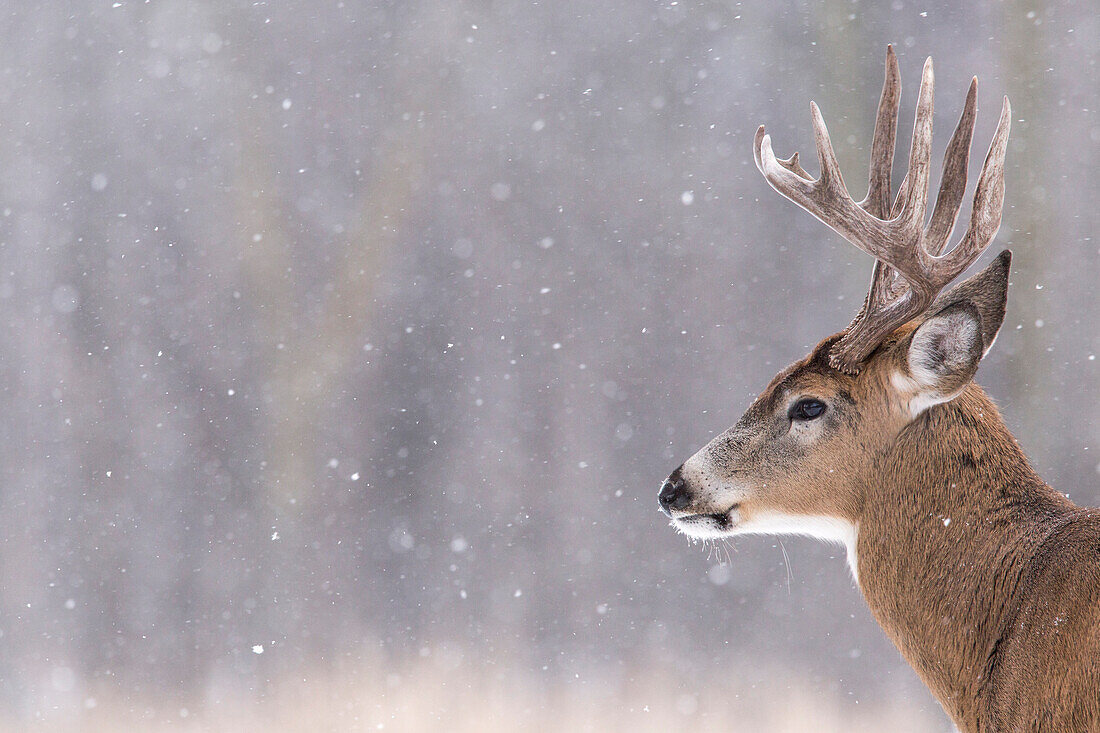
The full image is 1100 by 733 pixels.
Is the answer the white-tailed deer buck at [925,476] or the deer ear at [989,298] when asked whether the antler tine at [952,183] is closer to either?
the white-tailed deer buck at [925,476]

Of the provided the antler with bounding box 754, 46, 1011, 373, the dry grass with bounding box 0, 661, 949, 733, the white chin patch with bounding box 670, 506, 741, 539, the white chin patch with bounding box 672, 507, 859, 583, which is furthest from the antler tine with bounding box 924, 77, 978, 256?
the dry grass with bounding box 0, 661, 949, 733

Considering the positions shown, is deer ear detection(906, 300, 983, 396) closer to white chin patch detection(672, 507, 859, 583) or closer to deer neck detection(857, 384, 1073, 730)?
deer neck detection(857, 384, 1073, 730)

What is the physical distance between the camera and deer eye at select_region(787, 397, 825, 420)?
8.21ft

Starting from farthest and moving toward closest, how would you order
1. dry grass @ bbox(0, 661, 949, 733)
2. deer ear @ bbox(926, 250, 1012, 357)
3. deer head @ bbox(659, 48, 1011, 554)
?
1. dry grass @ bbox(0, 661, 949, 733)
2. deer head @ bbox(659, 48, 1011, 554)
3. deer ear @ bbox(926, 250, 1012, 357)

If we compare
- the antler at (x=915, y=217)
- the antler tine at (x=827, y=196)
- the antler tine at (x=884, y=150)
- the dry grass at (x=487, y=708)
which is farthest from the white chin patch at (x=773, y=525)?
the dry grass at (x=487, y=708)

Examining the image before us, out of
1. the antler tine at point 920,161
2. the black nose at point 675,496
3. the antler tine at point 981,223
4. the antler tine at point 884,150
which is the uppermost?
the antler tine at point 884,150

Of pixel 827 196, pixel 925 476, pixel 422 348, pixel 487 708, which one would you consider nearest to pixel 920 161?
pixel 827 196

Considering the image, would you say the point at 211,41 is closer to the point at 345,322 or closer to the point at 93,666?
the point at 345,322

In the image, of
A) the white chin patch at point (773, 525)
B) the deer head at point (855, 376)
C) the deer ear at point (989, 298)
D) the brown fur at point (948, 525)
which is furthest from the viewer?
the white chin patch at point (773, 525)

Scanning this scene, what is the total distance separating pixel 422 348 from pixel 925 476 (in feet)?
11.7

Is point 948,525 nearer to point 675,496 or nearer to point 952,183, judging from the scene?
point 675,496

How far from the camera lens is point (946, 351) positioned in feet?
7.41

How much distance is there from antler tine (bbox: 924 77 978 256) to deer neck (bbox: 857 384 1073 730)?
414mm

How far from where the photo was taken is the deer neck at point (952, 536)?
7.28 ft
